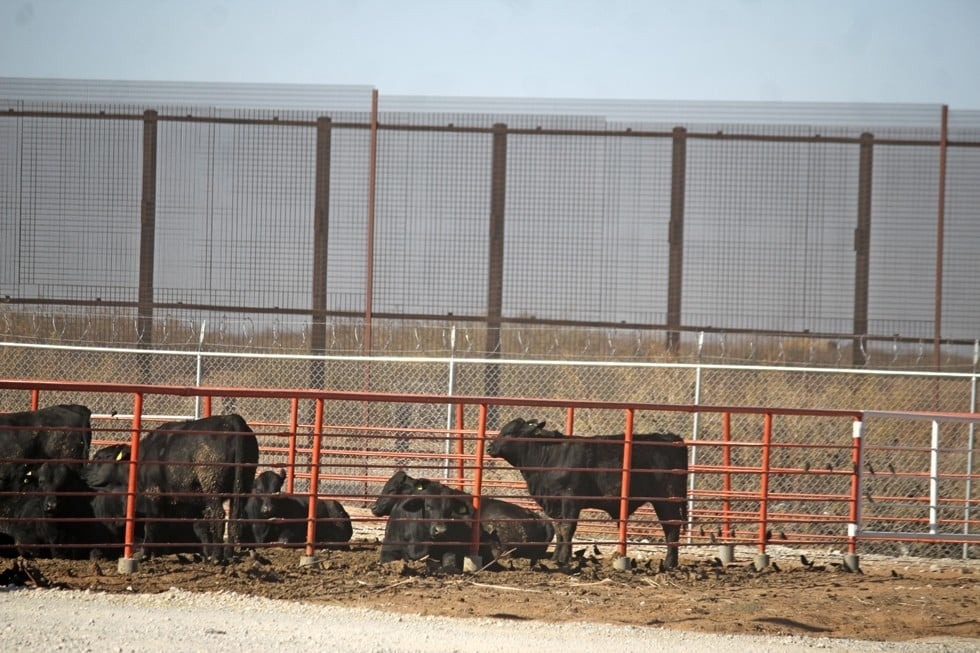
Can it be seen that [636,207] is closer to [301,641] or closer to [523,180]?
[523,180]

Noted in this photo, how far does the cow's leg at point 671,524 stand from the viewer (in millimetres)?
9445

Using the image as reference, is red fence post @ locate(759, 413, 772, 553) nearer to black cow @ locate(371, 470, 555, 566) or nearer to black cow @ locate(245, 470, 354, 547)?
black cow @ locate(371, 470, 555, 566)

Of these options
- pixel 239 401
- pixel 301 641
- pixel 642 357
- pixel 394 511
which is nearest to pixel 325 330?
pixel 239 401

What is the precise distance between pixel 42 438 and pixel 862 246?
12046 mm

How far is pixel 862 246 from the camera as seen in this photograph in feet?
55.2

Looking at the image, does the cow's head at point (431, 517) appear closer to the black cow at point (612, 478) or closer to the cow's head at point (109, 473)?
the black cow at point (612, 478)

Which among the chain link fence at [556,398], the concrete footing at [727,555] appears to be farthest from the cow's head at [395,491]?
the chain link fence at [556,398]

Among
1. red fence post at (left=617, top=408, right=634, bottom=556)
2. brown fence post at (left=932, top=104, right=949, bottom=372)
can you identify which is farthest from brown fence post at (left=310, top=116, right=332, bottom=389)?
brown fence post at (left=932, top=104, right=949, bottom=372)

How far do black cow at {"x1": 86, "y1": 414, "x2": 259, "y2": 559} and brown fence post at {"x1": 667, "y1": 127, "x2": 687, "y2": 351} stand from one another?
8621 mm

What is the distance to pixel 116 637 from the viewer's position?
6012 millimetres

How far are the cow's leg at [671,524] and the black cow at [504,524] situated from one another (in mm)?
976

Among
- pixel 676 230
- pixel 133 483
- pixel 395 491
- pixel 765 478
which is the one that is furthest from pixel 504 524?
pixel 676 230

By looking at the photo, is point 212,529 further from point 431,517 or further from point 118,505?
point 431,517

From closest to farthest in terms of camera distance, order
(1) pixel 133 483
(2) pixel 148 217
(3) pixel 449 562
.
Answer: (1) pixel 133 483 → (3) pixel 449 562 → (2) pixel 148 217
